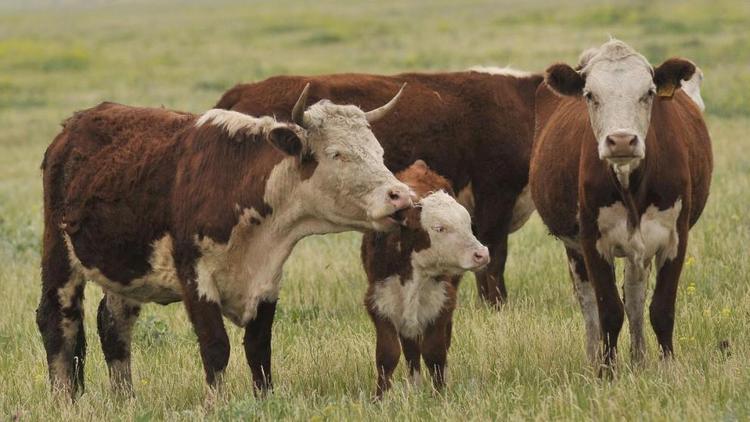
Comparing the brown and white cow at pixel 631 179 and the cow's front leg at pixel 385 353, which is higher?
the brown and white cow at pixel 631 179

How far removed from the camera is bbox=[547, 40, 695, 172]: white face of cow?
22.7 feet

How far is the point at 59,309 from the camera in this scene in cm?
827

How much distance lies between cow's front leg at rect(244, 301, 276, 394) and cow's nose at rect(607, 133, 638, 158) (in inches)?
86.8

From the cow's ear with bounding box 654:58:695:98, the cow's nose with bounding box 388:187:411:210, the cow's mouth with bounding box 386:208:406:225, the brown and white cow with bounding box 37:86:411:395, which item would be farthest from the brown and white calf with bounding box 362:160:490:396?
the cow's ear with bounding box 654:58:695:98

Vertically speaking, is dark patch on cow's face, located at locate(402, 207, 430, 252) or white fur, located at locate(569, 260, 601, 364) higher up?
dark patch on cow's face, located at locate(402, 207, 430, 252)

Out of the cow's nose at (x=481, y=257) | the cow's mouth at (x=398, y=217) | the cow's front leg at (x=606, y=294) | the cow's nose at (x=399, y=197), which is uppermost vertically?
the cow's nose at (x=399, y=197)

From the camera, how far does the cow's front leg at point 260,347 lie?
24.5 feet

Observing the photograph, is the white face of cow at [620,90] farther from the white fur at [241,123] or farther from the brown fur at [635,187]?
the white fur at [241,123]

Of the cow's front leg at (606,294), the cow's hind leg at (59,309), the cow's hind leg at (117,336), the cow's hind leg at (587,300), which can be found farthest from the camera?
the cow's hind leg at (587,300)

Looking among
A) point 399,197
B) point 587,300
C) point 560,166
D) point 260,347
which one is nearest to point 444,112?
point 560,166

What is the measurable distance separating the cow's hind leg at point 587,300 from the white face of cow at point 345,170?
206 cm

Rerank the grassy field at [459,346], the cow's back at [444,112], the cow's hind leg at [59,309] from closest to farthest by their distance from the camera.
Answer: the grassy field at [459,346] < the cow's hind leg at [59,309] < the cow's back at [444,112]

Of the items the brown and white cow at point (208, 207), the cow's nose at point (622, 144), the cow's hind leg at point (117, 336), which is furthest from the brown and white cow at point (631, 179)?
the cow's hind leg at point (117, 336)

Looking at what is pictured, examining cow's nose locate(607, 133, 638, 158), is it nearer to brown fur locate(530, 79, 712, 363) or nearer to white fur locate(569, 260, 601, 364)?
brown fur locate(530, 79, 712, 363)
